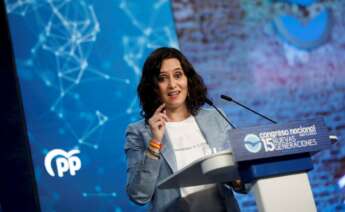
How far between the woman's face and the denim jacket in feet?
0.37

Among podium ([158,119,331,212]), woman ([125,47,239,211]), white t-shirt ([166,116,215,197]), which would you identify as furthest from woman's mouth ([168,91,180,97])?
podium ([158,119,331,212])

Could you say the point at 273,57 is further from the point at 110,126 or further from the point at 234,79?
the point at 110,126

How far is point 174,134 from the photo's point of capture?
2.04 meters

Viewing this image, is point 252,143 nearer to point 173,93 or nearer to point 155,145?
point 155,145

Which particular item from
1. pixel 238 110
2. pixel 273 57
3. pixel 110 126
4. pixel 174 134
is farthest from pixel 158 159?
pixel 273 57

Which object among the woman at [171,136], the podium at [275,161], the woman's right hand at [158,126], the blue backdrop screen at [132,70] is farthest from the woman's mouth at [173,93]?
the blue backdrop screen at [132,70]

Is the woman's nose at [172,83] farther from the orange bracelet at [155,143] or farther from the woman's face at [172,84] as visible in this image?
the orange bracelet at [155,143]

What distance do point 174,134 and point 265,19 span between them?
5.83 feet

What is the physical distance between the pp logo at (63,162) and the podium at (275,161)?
5.25ft

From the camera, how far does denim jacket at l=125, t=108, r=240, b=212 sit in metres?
1.86

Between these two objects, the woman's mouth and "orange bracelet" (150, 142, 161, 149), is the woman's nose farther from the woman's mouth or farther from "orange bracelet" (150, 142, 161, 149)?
"orange bracelet" (150, 142, 161, 149)

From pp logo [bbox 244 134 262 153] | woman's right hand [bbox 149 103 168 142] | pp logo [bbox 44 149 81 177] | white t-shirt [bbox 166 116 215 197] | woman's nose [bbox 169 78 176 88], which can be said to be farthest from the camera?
pp logo [bbox 44 149 81 177]

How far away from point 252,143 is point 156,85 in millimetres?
839

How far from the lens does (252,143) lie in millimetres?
1381
